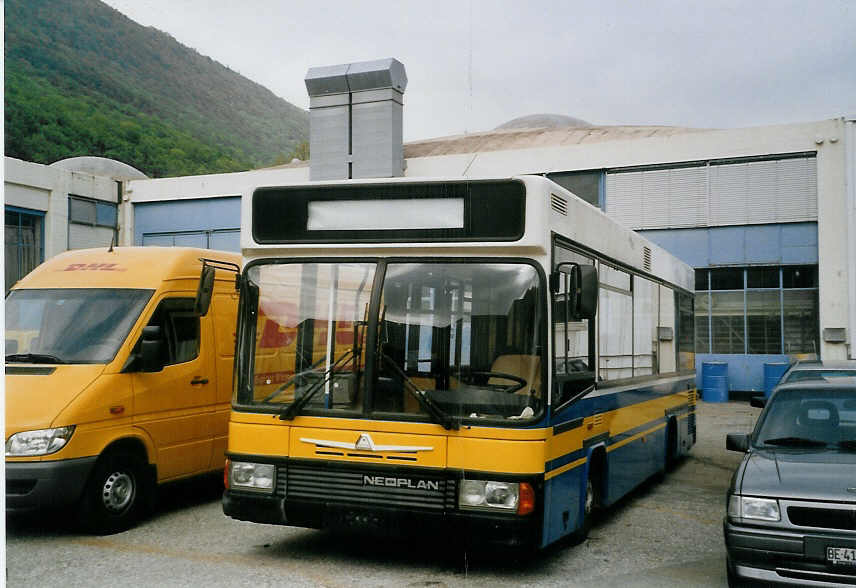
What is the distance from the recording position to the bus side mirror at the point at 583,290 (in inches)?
246

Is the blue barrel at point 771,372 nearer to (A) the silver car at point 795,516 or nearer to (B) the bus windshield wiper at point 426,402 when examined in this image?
(A) the silver car at point 795,516

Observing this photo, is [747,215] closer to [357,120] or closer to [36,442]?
[357,120]

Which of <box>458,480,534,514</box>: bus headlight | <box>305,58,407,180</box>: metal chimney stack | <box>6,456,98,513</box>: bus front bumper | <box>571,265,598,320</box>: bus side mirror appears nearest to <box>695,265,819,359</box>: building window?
<box>305,58,407,180</box>: metal chimney stack

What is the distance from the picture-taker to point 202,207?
109 feet

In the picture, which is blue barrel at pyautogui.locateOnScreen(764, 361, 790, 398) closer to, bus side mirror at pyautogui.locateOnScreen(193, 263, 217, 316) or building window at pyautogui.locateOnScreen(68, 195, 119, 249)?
bus side mirror at pyautogui.locateOnScreen(193, 263, 217, 316)

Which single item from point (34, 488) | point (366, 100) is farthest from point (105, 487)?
point (366, 100)

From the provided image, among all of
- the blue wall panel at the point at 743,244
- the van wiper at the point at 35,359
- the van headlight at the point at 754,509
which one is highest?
the blue wall panel at the point at 743,244

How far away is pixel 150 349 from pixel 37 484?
1.50 m

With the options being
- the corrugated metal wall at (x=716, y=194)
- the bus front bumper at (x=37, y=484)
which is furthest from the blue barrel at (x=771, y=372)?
the bus front bumper at (x=37, y=484)

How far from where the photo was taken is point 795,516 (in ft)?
18.9

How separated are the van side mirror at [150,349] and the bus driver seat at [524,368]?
355 centimetres

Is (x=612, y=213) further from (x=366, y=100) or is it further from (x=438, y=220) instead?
(x=438, y=220)

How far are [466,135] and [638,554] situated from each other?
3298 cm

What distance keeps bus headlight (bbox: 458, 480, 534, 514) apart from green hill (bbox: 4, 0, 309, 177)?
14526 millimetres
